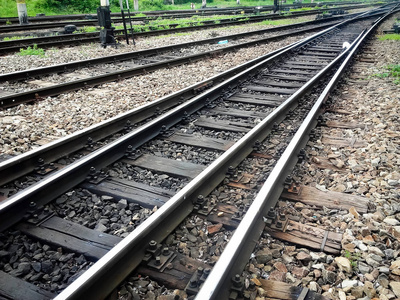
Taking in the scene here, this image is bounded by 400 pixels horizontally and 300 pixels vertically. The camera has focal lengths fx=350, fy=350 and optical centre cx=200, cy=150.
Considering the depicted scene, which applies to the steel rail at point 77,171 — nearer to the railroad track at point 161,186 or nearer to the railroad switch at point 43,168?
the railroad track at point 161,186

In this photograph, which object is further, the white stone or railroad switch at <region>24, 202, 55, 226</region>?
railroad switch at <region>24, 202, 55, 226</region>

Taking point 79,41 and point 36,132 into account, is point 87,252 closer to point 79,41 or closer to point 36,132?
point 36,132

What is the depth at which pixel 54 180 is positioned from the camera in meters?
3.38

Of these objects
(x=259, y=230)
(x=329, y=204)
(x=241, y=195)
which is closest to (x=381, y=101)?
(x=329, y=204)

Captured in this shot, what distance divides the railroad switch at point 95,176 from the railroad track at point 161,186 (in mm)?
11

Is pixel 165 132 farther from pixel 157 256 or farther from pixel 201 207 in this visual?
pixel 157 256

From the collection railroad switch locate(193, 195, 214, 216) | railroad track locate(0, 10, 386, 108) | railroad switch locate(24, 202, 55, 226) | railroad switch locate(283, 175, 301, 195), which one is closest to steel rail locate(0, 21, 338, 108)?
railroad track locate(0, 10, 386, 108)

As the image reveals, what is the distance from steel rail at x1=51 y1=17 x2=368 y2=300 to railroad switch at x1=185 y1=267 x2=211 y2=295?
0.43 meters

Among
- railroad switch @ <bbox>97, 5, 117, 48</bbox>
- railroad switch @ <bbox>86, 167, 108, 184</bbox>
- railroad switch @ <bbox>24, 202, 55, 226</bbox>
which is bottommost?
railroad switch @ <bbox>24, 202, 55, 226</bbox>

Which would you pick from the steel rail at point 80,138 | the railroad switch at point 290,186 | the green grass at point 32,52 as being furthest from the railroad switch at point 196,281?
the green grass at point 32,52

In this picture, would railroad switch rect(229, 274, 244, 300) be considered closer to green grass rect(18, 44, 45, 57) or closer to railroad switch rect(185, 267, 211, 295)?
railroad switch rect(185, 267, 211, 295)

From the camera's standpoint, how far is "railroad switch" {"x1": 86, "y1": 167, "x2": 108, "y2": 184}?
3.68 m

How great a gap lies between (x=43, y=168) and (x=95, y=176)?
650 mm

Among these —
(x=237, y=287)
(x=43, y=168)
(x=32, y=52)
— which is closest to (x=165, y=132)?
(x=43, y=168)
